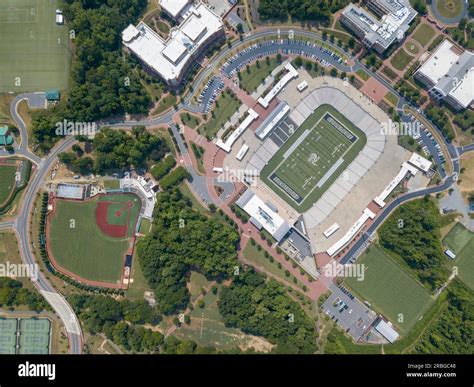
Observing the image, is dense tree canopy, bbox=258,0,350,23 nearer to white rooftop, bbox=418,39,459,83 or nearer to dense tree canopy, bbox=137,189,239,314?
white rooftop, bbox=418,39,459,83

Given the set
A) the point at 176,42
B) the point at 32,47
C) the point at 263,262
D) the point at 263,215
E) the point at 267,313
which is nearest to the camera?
the point at 267,313

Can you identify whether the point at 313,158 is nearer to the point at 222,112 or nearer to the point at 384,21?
the point at 222,112

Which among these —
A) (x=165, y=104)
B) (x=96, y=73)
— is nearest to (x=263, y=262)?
(x=165, y=104)

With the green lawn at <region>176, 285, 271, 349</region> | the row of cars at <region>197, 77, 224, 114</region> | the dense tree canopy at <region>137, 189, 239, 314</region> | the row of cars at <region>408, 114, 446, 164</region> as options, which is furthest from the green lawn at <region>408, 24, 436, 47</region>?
the green lawn at <region>176, 285, 271, 349</region>

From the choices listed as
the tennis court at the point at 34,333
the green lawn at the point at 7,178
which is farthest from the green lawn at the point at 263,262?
the green lawn at the point at 7,178
